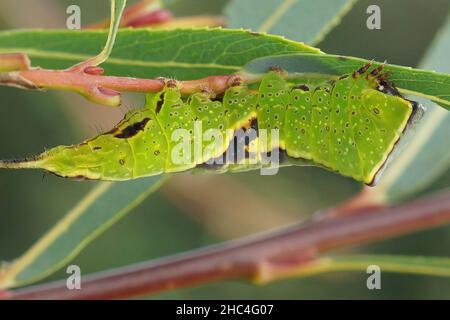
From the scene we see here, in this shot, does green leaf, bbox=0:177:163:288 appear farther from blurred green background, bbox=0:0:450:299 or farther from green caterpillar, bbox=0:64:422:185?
blurred green background, bbox=0:0:450:299

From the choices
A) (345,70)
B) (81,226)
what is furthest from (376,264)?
(81,226)

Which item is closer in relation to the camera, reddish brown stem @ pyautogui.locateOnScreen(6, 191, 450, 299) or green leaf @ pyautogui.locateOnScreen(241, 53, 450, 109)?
green leaf @ pyautogui.locateOnScreen(241, 53, 450, 109)

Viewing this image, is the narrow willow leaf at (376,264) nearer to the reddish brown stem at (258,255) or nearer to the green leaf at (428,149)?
the reddish brown stem at (258,255)

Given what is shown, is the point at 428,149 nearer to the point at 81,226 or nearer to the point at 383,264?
the point at 383,264

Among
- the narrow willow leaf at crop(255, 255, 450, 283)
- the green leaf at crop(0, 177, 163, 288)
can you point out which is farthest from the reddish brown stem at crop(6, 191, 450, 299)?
the green leaf at crop(0, 177, 163, 288)

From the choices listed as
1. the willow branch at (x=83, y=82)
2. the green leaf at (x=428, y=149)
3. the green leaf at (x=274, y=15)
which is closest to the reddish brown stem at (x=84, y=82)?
the willow branch at (x=83, y=82)
